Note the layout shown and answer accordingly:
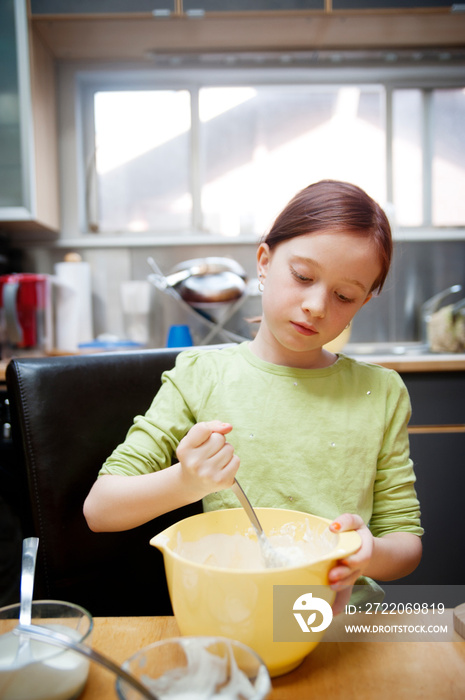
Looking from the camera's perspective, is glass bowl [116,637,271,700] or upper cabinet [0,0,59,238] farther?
upper cabinet [0,0,59,238]

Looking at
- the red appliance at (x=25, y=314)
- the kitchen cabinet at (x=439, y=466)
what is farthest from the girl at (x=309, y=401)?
the red appliance at (x=25, y=314)

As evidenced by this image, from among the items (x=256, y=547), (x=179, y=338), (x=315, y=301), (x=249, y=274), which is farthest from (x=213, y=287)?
(x=256, y=547)

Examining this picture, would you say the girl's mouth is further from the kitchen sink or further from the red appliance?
the kitchen sink

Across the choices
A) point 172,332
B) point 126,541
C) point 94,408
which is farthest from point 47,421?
point 172,332

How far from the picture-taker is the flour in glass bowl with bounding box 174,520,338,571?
0.47 meters

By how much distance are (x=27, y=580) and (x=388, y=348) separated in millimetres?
1944

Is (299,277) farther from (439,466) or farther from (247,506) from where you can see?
(439,466)

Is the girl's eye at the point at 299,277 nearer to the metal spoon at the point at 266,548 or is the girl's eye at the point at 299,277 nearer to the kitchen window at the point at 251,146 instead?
the metal spoon at the point at 266,548

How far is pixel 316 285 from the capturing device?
679 millimetres

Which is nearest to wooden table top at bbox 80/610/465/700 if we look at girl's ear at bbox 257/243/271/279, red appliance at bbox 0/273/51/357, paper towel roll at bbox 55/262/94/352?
girl's ear at bbox 257/243/271/279

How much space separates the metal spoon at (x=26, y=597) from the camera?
37 cm

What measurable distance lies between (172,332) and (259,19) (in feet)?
3.92

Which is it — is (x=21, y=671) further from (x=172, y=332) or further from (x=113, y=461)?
(x=172, y=332)

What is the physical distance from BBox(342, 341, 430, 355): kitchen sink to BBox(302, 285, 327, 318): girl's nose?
1.48 m
